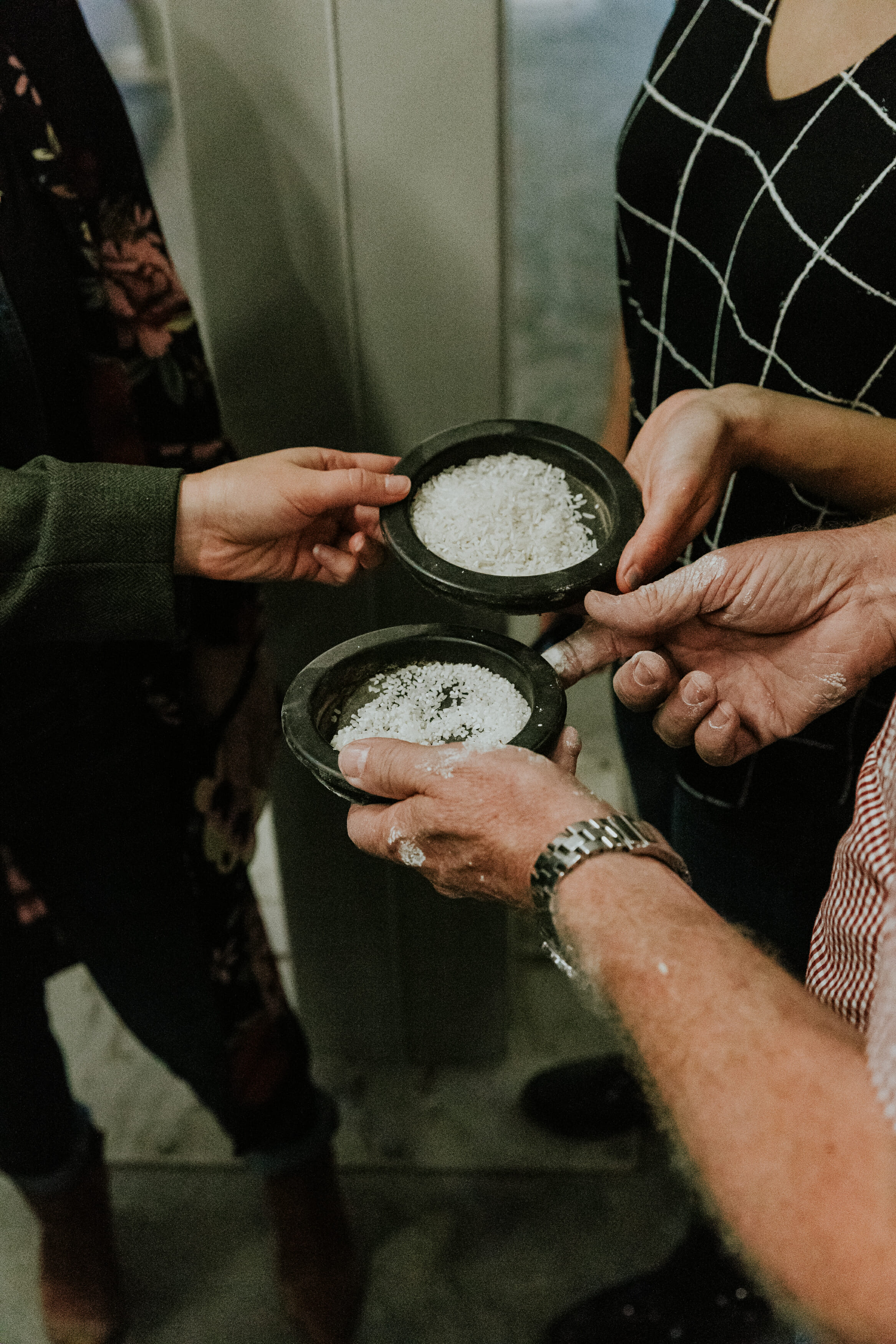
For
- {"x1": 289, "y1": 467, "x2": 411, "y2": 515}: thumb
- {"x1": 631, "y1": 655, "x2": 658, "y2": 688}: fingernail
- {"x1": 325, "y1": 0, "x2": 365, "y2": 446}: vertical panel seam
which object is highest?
{"x1": 325, "y1": 0, "x2": 365, "y2": 446}: vertical panel seam

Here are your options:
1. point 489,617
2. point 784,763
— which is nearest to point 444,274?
point 489,617

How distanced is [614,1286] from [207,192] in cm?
121

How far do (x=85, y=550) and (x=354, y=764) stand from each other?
0.84ft

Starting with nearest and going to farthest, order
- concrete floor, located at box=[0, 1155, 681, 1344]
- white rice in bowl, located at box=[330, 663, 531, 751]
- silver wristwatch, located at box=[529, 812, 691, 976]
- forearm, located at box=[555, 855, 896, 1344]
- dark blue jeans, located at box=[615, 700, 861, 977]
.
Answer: forearm, located at box=[555, 855, 896, 1344] < silver wristwatch, located at box=[529, 812, 691, 976] < white rice in bowl, located at box=[330, 663, 531, 751] < dark blue jeans, located at box=[615, 700, 861, 977] < concrete floor, located at box=[0, 1155, 681, 1344]

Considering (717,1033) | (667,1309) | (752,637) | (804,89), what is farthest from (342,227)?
(667,1309)

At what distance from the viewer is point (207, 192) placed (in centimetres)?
83

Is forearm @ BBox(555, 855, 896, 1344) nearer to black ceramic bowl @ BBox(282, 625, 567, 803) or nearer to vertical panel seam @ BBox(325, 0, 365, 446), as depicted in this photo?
black ceramic bowl @ BBox(282, 625, 567, 803)

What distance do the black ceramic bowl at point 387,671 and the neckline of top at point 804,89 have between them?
0.43m

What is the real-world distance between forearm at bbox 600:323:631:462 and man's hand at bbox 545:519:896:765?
0.26 m

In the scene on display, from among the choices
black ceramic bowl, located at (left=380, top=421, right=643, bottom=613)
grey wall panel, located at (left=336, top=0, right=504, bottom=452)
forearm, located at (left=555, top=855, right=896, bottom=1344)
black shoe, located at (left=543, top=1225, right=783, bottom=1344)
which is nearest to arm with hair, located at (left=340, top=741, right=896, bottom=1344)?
forearm, located at (left=555, top=855, right=896, bottom=1344)

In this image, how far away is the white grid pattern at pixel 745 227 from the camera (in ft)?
2.10

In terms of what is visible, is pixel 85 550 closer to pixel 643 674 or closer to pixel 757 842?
pixel 643 674

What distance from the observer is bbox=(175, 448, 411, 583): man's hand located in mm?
695

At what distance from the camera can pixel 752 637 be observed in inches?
28.0
